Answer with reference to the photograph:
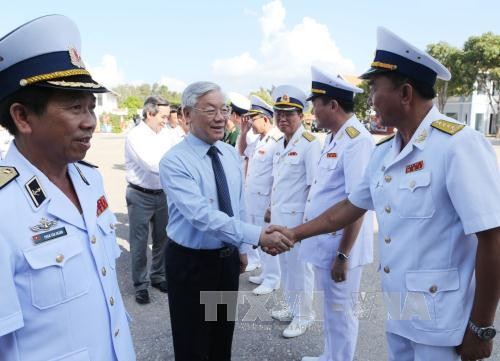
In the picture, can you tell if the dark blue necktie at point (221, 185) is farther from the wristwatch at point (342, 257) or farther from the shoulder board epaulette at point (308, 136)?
the shoulder board epaulette at point (308, 136)

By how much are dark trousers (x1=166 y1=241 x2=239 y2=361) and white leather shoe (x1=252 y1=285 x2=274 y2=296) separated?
200 centimetres

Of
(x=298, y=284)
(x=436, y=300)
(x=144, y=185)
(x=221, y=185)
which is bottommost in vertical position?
(x=298, y=284)

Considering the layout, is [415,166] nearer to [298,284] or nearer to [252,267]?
[298,284]

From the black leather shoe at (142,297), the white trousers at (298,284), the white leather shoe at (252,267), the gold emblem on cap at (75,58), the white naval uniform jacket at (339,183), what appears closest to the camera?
Result: the gold emblem on cap at (75,58)

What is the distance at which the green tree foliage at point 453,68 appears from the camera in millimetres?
27656

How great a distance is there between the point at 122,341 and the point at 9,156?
80 centimetres

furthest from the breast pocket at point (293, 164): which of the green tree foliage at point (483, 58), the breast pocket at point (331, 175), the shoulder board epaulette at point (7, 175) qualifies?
the green tree foliage at point (483, 58)

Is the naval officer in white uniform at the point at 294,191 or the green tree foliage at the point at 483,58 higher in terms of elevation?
the green tree foliage at the point at 483,58

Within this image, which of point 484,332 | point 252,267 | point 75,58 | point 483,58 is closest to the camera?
point 75,58

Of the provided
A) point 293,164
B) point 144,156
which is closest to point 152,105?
point 144,156

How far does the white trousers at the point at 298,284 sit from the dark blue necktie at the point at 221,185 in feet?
5.17

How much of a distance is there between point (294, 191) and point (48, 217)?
2734 mm

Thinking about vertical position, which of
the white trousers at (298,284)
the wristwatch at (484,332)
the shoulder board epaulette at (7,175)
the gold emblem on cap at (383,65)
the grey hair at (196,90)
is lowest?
the white trousers at (298,284)

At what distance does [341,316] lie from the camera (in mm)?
2893
